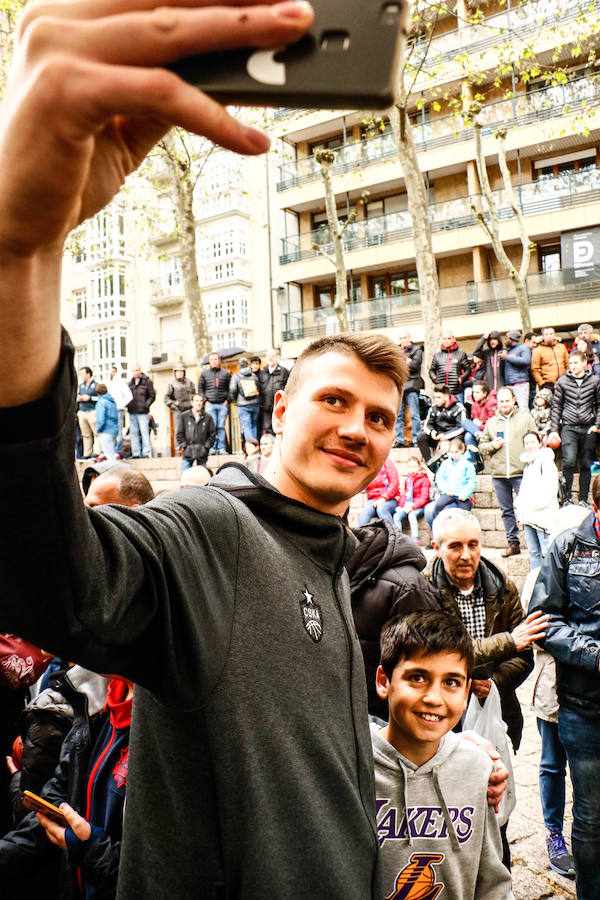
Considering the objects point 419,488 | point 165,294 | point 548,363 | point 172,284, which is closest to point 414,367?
point 548,363

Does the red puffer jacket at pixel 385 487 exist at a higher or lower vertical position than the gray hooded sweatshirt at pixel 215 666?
lower

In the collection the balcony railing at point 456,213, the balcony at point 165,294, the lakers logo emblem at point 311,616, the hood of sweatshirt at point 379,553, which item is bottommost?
the hood of sweatshirt at point 379,553

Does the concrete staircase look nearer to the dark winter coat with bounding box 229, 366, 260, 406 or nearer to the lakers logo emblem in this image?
the dark winter coat with bounding box 229, 366, 260, 406

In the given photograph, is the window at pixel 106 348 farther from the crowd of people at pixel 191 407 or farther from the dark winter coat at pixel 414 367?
the dark winter coat at pixel 414 367

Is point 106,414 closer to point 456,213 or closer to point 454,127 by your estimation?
point 456,213

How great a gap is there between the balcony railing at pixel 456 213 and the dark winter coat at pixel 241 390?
12.2 metres

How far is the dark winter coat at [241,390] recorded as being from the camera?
43.9 feet

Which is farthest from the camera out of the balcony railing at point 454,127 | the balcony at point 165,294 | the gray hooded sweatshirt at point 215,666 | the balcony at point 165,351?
the balcony at point 165,294

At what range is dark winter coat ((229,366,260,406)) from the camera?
43.9 feet

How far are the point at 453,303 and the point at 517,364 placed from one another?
54.7ft

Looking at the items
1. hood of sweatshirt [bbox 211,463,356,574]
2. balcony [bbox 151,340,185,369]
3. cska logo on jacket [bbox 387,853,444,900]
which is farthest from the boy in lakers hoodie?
balcony [bbox 151,340,185,369]

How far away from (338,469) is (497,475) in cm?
805

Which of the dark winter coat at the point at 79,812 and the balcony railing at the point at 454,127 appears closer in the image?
the dark winter coat at the point at 79,812

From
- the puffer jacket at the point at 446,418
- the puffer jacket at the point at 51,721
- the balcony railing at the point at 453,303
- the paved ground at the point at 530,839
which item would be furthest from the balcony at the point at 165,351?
the puffer jacket at the point at 51,721
